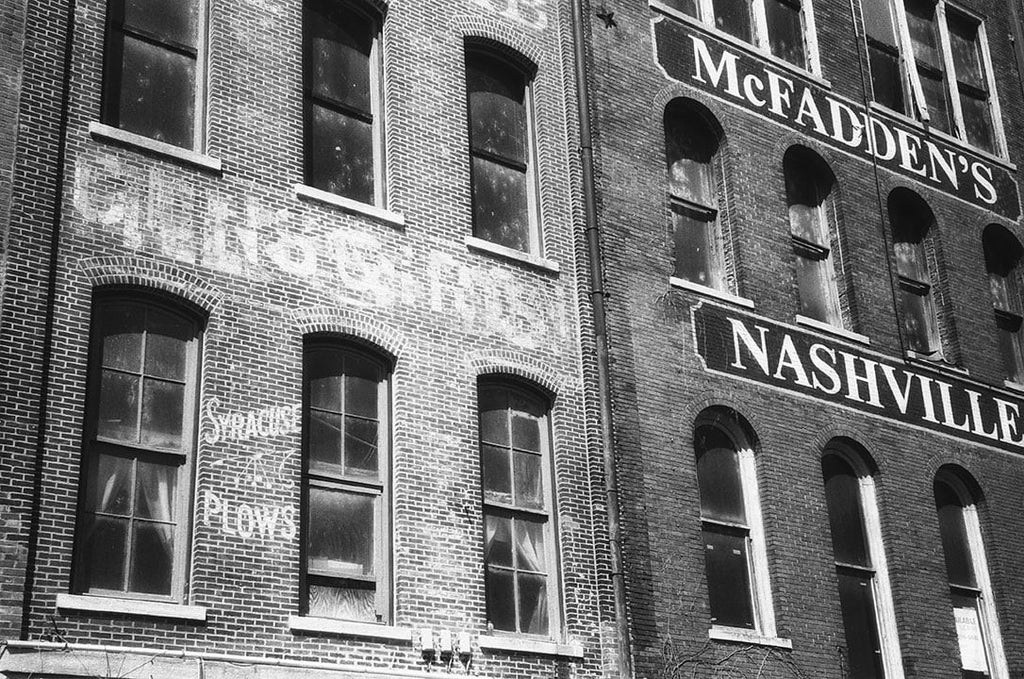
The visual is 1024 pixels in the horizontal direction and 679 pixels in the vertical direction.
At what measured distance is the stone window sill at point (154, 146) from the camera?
43.8 feet

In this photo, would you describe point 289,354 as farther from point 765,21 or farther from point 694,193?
point 765,21

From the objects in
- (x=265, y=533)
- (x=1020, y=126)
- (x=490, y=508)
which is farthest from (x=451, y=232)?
(x=1020, y=126)

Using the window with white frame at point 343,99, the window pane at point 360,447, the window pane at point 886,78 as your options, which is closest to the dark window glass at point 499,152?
the window with white frame at point 343,99

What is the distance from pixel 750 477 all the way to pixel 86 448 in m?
8.45

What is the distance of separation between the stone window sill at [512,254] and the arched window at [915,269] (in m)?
6.55

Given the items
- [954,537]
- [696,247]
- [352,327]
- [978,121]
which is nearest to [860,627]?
[954,537]

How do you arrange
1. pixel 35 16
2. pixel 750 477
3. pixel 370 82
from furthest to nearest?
pixel 750 477, pixel 370 82, pixel 35 16

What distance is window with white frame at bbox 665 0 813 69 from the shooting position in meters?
20.4

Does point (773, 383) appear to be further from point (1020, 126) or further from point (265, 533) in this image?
point (1020, 126)

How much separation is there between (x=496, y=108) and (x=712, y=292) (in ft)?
11.7

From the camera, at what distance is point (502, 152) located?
57.0 ft

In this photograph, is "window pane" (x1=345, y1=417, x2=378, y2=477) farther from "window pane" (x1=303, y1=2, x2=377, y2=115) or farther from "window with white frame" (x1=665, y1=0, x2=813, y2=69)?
"window with white frame" (x1=665, y1=0, x2=813, y2=69)

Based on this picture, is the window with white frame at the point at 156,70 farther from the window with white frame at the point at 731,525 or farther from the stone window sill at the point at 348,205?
the window with white frame at the point at 731,525

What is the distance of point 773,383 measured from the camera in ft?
59.4
